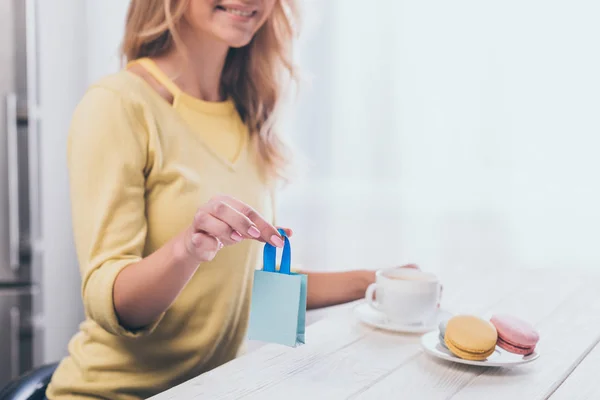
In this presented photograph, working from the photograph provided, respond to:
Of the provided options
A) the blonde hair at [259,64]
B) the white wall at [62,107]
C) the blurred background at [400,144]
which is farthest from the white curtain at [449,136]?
the white wall at [62,107]

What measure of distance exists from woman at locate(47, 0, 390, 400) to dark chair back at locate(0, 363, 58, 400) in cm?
→ 3

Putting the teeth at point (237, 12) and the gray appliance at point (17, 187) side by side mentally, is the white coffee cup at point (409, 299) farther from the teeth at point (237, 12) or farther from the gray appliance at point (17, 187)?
the gray appliance at point (17, 187)

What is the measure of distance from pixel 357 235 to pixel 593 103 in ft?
2.72

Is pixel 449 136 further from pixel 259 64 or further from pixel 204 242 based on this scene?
pixel 204 242

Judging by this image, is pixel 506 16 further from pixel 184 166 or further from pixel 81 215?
pixel 81 215

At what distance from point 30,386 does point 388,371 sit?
2.04ft

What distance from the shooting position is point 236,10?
4.18 ft

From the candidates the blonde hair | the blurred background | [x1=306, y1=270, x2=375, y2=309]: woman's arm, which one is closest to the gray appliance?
the blurred background

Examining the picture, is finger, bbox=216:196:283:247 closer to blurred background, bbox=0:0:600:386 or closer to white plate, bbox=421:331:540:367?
white plate, bbox=421:331:540:367

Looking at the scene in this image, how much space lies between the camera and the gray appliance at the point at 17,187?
1939mm

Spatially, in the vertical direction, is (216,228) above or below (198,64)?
below

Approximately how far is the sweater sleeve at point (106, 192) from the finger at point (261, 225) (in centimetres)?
23

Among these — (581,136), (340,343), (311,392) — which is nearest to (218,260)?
(340,343)

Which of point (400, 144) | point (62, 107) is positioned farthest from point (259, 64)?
point (62, 107)
